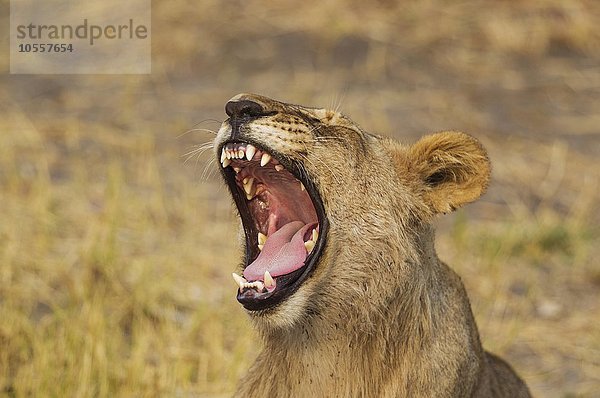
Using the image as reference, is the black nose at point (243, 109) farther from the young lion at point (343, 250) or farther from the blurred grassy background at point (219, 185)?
the blurred grassy background at point (219, 185)

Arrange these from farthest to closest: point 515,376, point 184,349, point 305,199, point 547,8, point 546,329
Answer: point 547,8 → point 546,329 → point 184,349 → point 515,376 → point 305,199

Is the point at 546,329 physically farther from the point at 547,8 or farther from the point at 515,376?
the point at 547,8

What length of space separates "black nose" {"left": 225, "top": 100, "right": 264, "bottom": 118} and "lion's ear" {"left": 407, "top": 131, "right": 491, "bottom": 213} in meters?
0.60

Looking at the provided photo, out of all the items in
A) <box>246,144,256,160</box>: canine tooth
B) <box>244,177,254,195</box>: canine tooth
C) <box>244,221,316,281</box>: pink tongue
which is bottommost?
<box>244,221,316,281</box>: pink tongue

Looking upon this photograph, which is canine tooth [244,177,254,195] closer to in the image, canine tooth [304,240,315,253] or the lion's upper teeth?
canine tooth [304,240,315,253]

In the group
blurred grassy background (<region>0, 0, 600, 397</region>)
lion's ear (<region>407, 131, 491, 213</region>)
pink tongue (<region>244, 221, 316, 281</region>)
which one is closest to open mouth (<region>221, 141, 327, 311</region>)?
pink tongue (<region>244, 221, 316, 281</region>)

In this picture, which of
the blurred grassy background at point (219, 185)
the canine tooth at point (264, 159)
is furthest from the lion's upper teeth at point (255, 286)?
the blurred grassy background at point (219, 185)

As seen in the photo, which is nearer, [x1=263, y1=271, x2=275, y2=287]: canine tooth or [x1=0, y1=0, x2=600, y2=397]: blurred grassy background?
[x1=263, y1=271, x2=275, y2=287]: canine tooth

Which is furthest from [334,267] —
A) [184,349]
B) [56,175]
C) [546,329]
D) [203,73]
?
[203,73]

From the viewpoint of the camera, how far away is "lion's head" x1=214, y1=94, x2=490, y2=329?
3.61 metres

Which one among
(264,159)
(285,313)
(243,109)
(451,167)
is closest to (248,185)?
(264,159)

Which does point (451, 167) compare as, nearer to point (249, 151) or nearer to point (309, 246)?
point (309, 246)

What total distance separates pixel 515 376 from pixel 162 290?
80.7 inches

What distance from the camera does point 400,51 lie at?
10.6 meters
